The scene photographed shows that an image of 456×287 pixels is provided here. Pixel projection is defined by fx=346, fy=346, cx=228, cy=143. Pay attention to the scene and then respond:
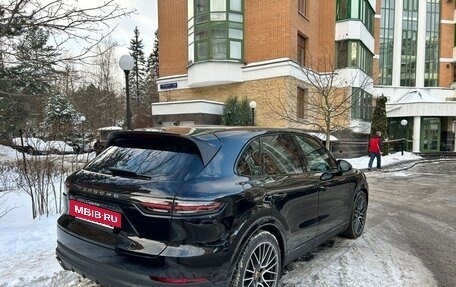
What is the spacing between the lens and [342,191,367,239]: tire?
5074 mm

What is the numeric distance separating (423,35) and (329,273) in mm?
→ 37641

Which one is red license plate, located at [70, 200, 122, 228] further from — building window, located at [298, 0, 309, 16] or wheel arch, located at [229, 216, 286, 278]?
building window, located at [298, 0, 309, 16]

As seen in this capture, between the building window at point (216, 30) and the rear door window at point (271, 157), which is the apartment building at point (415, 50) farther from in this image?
the rear door window at point (271, 157)

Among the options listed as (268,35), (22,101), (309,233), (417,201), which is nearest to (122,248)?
(309,233)

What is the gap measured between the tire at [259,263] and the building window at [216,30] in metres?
18.4

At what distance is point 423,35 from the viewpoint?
113 feet

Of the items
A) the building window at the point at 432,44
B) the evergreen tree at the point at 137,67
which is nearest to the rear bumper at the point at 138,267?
the building window at the point at 432,44

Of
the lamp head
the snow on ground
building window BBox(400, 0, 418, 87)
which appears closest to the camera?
the snow on ground

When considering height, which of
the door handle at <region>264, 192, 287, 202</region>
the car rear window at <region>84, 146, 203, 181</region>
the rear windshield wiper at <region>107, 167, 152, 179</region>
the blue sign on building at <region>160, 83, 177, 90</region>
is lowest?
the door handle at <region>264, 192, 287, 202</region>

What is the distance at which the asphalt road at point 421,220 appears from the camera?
459 centimetres

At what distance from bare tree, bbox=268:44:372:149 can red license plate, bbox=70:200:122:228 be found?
16.2 meters

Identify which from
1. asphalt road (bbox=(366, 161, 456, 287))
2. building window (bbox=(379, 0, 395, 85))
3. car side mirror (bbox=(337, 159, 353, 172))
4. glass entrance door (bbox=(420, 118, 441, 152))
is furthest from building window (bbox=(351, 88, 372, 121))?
car side mirror (bbox=(337, 159, 353, 172))

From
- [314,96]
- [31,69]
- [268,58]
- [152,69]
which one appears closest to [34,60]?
[31,69]

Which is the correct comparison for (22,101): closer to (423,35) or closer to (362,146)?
(362,146)
